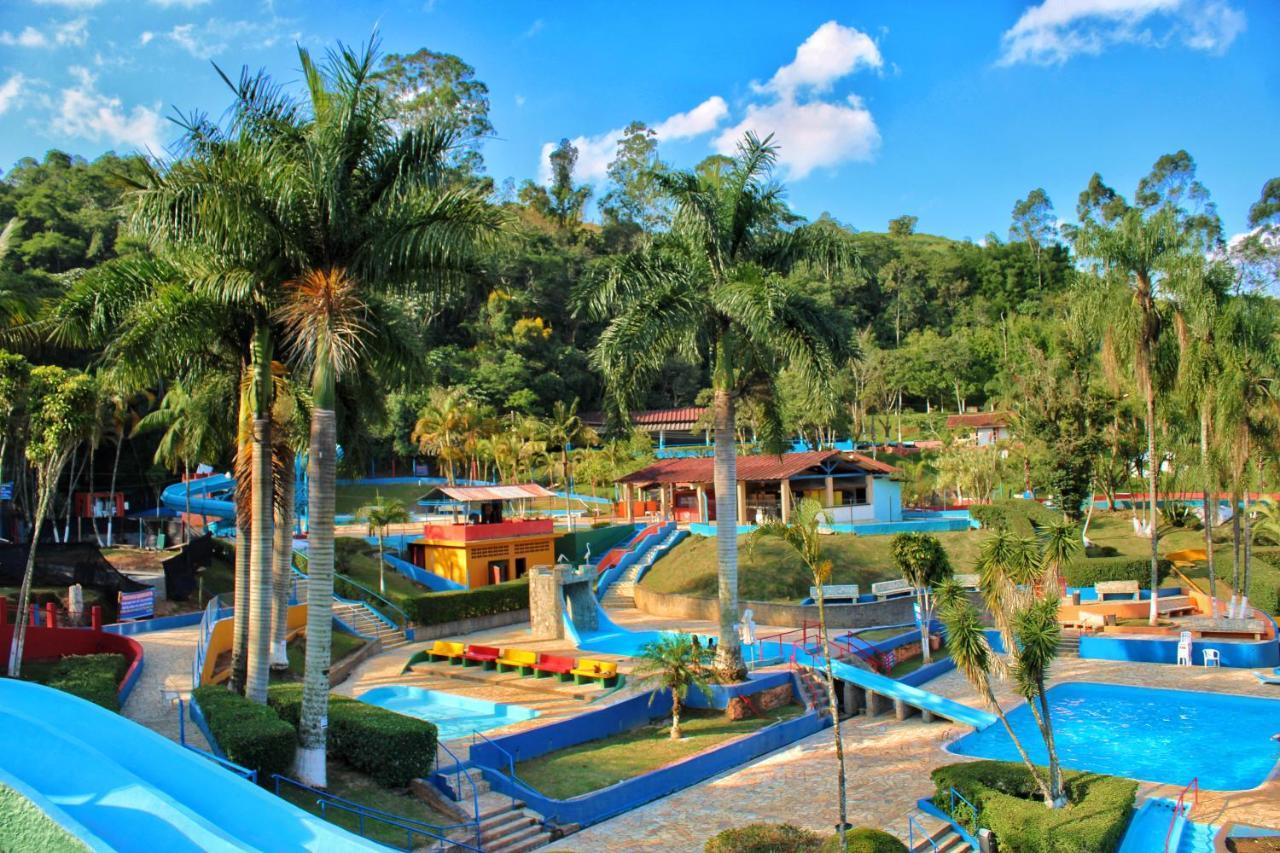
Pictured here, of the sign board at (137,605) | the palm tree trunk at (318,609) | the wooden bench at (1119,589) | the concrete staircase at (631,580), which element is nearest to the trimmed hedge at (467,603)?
the concrete staircase at (631,580)

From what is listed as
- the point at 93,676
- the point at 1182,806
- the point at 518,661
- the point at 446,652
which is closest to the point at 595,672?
the point at 518,661

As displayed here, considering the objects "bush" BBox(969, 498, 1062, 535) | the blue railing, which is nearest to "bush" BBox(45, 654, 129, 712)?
the blue railing

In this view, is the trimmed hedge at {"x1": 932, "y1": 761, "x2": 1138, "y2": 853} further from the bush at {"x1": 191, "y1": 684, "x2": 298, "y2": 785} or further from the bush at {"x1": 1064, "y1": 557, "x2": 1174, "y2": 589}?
the bush at {"x1": 1064, "y1": 557, "x2": 1174, "y2": 589}

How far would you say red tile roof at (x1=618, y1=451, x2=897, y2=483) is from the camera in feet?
138

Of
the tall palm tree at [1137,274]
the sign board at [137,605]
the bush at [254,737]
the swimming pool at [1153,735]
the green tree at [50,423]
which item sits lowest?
the swimming pool at [1153,735]

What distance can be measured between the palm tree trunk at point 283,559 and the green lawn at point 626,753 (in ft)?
22.5

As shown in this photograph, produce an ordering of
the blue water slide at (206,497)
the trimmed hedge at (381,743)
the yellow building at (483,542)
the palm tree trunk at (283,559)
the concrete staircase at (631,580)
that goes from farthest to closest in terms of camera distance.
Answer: the blue water slide at (206,497), the concrete staircase at (631,580), the yellow building at (483,542), the palm tree trunk at (283,559), the trimmed hedge at (381,743)

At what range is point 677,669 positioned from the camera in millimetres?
19922

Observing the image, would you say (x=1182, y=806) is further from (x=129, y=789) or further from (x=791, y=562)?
(x=791, y=562)

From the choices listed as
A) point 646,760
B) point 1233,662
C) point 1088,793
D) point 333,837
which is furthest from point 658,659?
point 1233,662

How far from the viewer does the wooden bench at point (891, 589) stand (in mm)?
31250

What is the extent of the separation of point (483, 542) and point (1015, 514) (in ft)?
77.7

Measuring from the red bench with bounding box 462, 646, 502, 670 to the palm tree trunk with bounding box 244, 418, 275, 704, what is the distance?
10.4 metres

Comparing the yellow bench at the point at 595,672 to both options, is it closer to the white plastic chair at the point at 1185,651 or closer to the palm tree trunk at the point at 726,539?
the palm tree trunk at the point at 726,539
